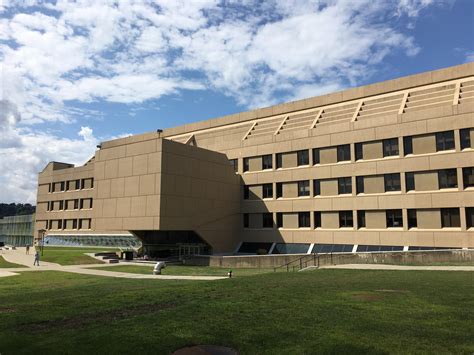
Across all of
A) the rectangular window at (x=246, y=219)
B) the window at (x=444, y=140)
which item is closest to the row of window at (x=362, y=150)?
the window at (x=444, y=140)

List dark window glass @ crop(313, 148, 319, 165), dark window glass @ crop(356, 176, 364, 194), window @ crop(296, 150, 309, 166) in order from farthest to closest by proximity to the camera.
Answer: window @ crop(296, 150, 309, 166) → dark window glass @ crop(313, 148, 319, 165) → dark window glass @ crop(356, 176, 364, 194)

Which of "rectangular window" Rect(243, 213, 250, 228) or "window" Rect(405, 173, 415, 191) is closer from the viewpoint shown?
"window" Rect(405, 173, 415, 191)

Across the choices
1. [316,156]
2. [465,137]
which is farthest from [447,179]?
[316,156]

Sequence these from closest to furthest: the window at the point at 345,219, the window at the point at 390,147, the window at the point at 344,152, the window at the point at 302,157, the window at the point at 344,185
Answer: the window at the point at 390,147
the window at the point at 345,219
the window at the point at 344,185
the window at the point at 344,152
the window at the point at 302,157

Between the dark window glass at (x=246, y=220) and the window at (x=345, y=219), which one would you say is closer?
the window at (x=345, y=219)

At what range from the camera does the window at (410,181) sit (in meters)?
37.4

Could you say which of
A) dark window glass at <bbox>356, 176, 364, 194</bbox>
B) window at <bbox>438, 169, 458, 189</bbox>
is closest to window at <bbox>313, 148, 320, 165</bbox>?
dark window glass at <bbox>356, 176, 364, 194</bbox>

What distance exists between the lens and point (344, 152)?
138 ft

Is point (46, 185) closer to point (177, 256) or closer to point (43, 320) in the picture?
point (177, 256)

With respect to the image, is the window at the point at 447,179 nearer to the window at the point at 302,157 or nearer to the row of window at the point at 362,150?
the row of window at the point at 362,150

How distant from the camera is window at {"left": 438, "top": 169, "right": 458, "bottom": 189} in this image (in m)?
35.2

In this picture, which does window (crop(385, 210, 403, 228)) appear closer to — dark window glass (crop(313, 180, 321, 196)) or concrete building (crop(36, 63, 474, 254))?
concrete building (crop(36, 63, 474, 254))

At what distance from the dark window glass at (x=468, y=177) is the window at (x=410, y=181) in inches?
165

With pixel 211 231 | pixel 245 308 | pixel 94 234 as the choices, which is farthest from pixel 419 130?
pixel 94 234
